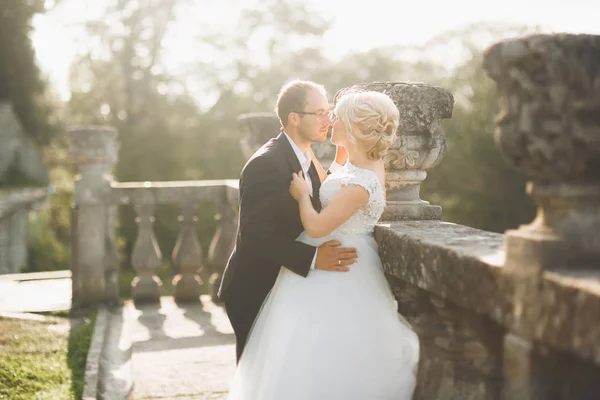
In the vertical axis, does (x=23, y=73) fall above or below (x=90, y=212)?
above

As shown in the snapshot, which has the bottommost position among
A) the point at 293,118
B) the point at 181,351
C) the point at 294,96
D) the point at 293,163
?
the point at 181,351

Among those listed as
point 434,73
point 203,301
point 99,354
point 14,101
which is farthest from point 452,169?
point 99,354

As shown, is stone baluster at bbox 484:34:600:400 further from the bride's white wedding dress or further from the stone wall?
the bride's white wedding dress

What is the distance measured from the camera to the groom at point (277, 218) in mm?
3006

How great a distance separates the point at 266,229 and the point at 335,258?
A: 39cm

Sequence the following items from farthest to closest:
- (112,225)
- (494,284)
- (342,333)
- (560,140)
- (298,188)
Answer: (112,225) < (298,188) < (342,333) < (494,284) < (560,140)

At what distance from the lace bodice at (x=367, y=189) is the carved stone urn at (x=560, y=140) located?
48.0 inches

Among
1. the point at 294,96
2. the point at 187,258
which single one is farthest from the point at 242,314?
the point at 187,258

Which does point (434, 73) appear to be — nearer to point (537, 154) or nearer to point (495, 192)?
point (495, 192)

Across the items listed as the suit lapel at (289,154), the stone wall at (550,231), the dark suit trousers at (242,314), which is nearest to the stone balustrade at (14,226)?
the dark suit trousers at (242,314)

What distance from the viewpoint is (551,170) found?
170 cm

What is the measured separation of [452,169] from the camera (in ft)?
88.6

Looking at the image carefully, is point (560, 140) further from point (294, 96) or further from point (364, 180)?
point (294, 96)

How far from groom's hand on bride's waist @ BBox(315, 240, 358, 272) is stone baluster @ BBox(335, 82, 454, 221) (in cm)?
48
